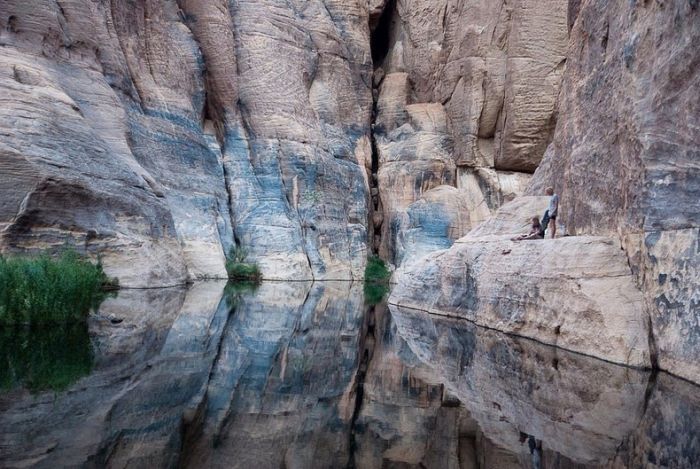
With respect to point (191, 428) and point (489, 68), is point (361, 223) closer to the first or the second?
point (489, 68)

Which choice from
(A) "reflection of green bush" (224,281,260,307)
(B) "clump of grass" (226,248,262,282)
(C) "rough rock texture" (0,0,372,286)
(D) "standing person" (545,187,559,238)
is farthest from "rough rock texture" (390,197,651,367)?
(B) "clump of grass" (226,248,262,282)

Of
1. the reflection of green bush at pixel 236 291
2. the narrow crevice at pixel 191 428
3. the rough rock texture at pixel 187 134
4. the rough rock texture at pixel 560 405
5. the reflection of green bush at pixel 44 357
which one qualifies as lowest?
the narrow crevice at pixel 191 428

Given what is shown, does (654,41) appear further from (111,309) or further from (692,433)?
(111,309)

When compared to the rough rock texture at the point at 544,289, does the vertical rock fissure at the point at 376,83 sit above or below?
above

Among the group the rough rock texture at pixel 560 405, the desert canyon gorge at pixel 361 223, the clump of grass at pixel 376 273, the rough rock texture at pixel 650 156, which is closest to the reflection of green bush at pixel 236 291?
the desert canyon gorge at pixel 361 223

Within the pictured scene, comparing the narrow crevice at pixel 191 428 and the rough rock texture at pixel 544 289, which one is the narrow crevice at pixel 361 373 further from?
the rough rock texture at pixel 544 289

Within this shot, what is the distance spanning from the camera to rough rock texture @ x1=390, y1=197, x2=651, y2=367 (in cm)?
837

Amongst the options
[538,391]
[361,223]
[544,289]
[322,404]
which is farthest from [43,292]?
[361,223]

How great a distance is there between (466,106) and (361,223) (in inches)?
308

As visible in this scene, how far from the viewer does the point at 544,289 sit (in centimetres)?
1005

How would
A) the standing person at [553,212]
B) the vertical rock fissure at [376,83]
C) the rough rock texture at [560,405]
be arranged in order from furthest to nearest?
the vertical rock fissure at [376,83]
the standing person at [553,212]
the rough rock texture at [560,405]

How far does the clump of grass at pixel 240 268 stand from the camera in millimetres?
23453

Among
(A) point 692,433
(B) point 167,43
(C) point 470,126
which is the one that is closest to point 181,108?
(B) point 167,43

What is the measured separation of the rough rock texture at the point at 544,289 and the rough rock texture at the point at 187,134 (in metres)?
8.07
